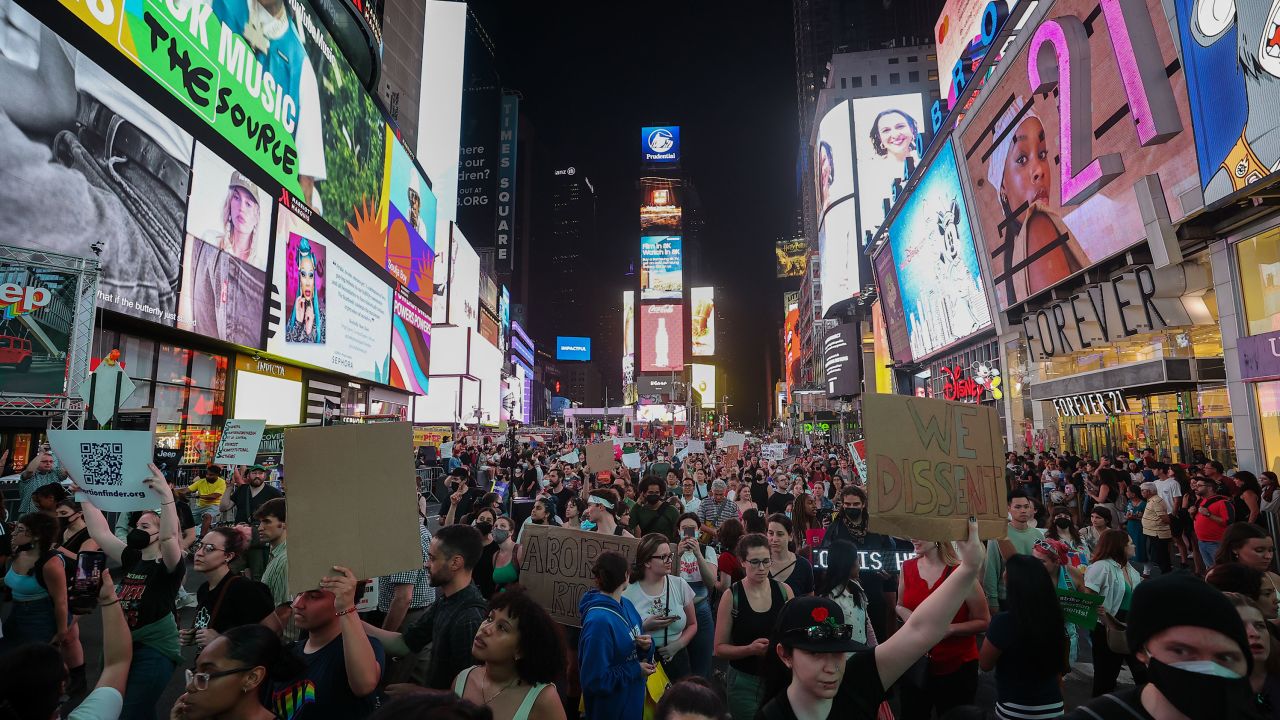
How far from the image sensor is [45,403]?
35.4 feet

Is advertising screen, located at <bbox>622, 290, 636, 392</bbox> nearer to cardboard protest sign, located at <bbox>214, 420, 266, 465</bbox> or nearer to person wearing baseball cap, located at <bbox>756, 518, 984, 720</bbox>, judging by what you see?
cardboard protest sign, located at <bbox>214, 420, 266, 465</bbox>

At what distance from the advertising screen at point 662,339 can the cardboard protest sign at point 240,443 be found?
114216 mm

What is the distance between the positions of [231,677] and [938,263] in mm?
33798

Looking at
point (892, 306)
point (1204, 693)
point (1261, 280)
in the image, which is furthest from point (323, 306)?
point (892, 306)

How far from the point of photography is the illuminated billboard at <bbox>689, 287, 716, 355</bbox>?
143000mm

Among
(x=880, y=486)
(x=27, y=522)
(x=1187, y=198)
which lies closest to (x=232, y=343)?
(x=27, y=522)

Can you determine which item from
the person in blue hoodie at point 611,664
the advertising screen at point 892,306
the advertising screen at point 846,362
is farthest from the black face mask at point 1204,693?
the advertising screen at point 846,362

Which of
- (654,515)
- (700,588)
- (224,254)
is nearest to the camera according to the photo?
(700,588)

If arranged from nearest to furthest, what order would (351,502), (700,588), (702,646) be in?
(351,502) → (702,646) → (700,588)

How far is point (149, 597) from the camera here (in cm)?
424

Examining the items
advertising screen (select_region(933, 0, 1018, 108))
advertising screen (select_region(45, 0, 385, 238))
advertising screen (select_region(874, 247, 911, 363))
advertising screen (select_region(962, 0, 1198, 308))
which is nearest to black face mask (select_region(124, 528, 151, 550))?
advertising screen (select_region(45, 0, 385, 238))

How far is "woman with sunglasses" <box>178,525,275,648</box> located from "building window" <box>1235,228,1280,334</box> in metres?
18.2

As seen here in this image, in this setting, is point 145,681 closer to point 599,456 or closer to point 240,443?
point 240,443

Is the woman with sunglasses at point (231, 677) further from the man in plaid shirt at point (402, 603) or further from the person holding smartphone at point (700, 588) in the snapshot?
the person holding smartphone at point (700, 588)
